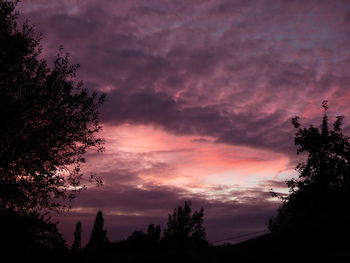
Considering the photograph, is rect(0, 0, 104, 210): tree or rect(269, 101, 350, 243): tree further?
rect(269, 101, 350, 243): tree

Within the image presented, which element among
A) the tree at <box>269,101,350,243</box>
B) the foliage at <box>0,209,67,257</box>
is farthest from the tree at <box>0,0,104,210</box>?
the tree at <box>269,101,350,243</box>

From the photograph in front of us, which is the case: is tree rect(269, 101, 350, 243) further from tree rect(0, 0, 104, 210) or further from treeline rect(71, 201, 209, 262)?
tree rect(0, 0, 104, 210)

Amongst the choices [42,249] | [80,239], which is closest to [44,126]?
[42,249]

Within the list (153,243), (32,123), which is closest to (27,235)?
(32,123)

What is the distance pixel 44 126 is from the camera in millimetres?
23562

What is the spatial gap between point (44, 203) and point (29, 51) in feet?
29.4

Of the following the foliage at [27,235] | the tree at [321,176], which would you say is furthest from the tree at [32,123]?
the tree at [321,176]

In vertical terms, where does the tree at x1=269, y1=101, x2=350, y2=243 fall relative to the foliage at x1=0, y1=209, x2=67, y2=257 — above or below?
above

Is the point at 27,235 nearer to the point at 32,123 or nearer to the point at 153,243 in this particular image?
the point at 32,123

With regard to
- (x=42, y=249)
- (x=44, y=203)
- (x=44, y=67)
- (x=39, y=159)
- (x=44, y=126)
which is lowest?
(x=42, y=249)

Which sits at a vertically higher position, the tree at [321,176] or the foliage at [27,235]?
the tree at [321,176]

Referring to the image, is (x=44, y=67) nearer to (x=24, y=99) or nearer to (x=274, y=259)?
(x=24, y=99)

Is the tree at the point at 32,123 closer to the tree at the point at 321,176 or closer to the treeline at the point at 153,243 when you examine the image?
the treeline at the point at 153,243

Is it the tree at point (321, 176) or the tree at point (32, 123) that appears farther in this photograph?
the tree at point (321, 176)
